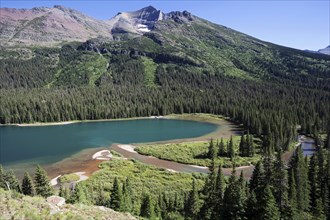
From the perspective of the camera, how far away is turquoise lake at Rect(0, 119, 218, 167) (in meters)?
113

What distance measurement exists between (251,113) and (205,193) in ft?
335

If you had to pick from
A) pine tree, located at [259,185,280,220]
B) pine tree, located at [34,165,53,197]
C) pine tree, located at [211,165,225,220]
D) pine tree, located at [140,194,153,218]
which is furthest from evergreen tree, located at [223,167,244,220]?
pine tree, located at [34,165,53,197]

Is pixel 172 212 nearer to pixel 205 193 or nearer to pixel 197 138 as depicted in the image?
pixel 205 193

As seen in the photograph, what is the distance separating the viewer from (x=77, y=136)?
146m

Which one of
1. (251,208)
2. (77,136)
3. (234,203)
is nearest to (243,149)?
(234,203)

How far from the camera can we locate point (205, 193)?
7238 centimetres

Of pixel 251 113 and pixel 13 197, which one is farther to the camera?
pixel 251 113

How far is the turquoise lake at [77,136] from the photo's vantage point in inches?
4451

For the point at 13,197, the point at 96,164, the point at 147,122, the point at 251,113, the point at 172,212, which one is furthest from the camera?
the point at 147,122

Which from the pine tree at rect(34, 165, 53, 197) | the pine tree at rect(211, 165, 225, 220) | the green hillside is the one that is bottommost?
the pine tree at rect(211, 165, 225, 220)

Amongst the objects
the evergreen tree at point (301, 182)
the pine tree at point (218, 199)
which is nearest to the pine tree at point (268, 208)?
the pine tree at point (218, 199)

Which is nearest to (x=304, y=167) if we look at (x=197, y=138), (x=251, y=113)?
(x=197, y=138)

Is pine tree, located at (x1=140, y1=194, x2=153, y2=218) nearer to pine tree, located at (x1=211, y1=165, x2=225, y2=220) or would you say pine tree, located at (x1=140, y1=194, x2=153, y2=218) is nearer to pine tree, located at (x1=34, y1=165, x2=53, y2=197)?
pine tree, located at (x1=211, y1=165, x2=225, y2=220)

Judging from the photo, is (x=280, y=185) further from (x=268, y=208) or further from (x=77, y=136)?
(x=77, y=136)
